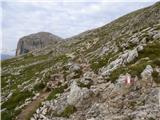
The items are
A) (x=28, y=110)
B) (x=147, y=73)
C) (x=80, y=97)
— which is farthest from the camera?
(x=28, y=110)

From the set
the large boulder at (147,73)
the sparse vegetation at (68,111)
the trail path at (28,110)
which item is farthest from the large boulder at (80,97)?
the large boulder at (147,73)

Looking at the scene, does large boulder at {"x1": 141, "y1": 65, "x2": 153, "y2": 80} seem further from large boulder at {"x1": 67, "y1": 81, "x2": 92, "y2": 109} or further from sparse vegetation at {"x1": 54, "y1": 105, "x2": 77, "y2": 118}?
sparse vegetation at {"x1": 54, "y1": 105, "x2": 77, "y2": 118}

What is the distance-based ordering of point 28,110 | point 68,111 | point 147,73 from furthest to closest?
point 28,110
point 147,73
point 68,111

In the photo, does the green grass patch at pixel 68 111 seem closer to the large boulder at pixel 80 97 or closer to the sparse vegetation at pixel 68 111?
the sparse vegetation at pixel 68 111

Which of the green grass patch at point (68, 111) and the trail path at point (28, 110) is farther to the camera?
the trail path at point (28, 110)

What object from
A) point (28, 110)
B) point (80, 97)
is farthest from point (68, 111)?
point (28, 110)

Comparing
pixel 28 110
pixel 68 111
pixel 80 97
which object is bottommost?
pixel 28 110

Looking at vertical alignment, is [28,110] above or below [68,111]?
below

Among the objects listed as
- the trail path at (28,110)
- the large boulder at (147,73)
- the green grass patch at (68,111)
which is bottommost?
the trail path at (28,110)

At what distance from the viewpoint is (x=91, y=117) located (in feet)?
104

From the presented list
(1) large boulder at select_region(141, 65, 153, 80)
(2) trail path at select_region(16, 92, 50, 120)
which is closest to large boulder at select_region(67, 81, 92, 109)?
(2) trail path at select_region(16, 92, 50, 120)

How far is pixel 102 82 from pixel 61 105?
18.2 ft

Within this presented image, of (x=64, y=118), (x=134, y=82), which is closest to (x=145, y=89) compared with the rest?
(x=134, y=82)

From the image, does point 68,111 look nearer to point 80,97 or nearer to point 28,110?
point 80,97
